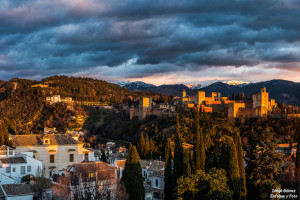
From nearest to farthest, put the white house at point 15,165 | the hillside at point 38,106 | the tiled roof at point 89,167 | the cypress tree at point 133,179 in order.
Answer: the cypress tree at point 133,179 < the tiled roof at point 89,167 < the white house at point 15,165 < the hillside at point 38,106

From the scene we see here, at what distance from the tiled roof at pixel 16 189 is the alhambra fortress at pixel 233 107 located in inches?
1899

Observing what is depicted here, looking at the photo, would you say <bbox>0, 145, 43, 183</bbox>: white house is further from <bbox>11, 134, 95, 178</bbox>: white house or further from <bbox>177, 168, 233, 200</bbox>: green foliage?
<bbox>177, 168, 233, 200</bbox>: green foliage

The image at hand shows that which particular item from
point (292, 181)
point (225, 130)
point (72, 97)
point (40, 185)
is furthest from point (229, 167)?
point (72, 97)

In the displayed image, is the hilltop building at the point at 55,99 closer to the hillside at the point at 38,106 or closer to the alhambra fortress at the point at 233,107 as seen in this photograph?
the hillside at the point at 38,106

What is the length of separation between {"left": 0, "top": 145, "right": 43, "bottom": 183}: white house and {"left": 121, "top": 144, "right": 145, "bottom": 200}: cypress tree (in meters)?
11.0

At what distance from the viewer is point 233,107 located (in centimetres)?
8856

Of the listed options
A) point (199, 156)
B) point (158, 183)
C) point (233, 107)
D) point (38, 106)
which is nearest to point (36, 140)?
point (158, 183)

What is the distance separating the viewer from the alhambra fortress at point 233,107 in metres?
85.1

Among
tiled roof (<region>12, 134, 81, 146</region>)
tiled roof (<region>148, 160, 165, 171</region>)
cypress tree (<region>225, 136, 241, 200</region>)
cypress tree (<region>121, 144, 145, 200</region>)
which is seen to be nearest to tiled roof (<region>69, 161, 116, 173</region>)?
cypress tree (<region>121, 144, 145, 200</region>)

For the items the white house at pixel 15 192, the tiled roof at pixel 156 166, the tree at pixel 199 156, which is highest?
the tree at pixel 199 156

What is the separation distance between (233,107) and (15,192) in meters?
66.6

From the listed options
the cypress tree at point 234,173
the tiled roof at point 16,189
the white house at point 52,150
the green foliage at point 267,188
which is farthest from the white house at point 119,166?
the green foliage at point 267,188

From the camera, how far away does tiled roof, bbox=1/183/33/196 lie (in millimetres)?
29558

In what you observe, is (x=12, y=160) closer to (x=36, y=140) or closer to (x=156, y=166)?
(x=36, y=140)
